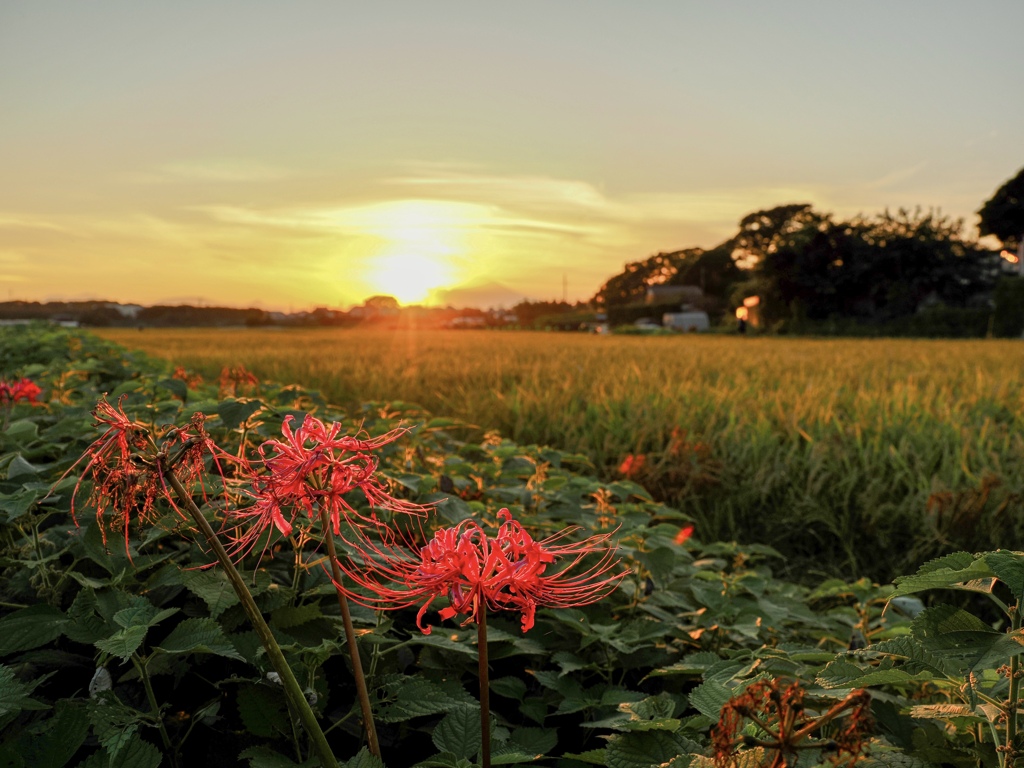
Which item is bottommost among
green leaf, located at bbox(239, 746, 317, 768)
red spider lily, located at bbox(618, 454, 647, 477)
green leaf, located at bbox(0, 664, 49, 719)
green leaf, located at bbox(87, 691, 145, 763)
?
red spider lily, located at bbox(618, 454, 647, 477)

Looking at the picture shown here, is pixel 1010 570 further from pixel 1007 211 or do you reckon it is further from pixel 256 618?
pixel 1007 211

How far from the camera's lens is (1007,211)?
144ft

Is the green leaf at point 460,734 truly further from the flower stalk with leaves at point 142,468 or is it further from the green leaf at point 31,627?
the green leaf at point 31,627

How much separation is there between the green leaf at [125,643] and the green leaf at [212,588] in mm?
185

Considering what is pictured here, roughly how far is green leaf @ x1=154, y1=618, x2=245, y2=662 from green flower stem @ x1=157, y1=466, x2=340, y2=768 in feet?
1.36

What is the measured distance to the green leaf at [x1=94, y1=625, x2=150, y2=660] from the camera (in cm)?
115

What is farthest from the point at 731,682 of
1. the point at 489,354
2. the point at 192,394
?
the point at 489,354

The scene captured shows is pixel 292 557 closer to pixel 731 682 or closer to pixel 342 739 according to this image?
pixel 342 739

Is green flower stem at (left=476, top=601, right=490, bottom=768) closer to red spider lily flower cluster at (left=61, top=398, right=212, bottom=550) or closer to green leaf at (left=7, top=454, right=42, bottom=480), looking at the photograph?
red spider lily flower cluster at (left=61, top=398, right=212, bottom=550)

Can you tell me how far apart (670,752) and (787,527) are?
12.8 ft

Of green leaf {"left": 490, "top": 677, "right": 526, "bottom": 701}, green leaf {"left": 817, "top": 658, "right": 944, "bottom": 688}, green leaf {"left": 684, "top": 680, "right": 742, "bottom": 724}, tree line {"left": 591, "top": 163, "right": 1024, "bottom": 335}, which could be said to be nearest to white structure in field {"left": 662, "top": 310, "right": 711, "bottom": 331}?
tree line {"left": 591, "top": 163, "right": 1024, "bottom": 335}

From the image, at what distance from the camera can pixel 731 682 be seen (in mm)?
1454

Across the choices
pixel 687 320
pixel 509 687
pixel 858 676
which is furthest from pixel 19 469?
pixel 687 320

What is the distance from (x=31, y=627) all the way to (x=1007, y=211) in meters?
53.4
